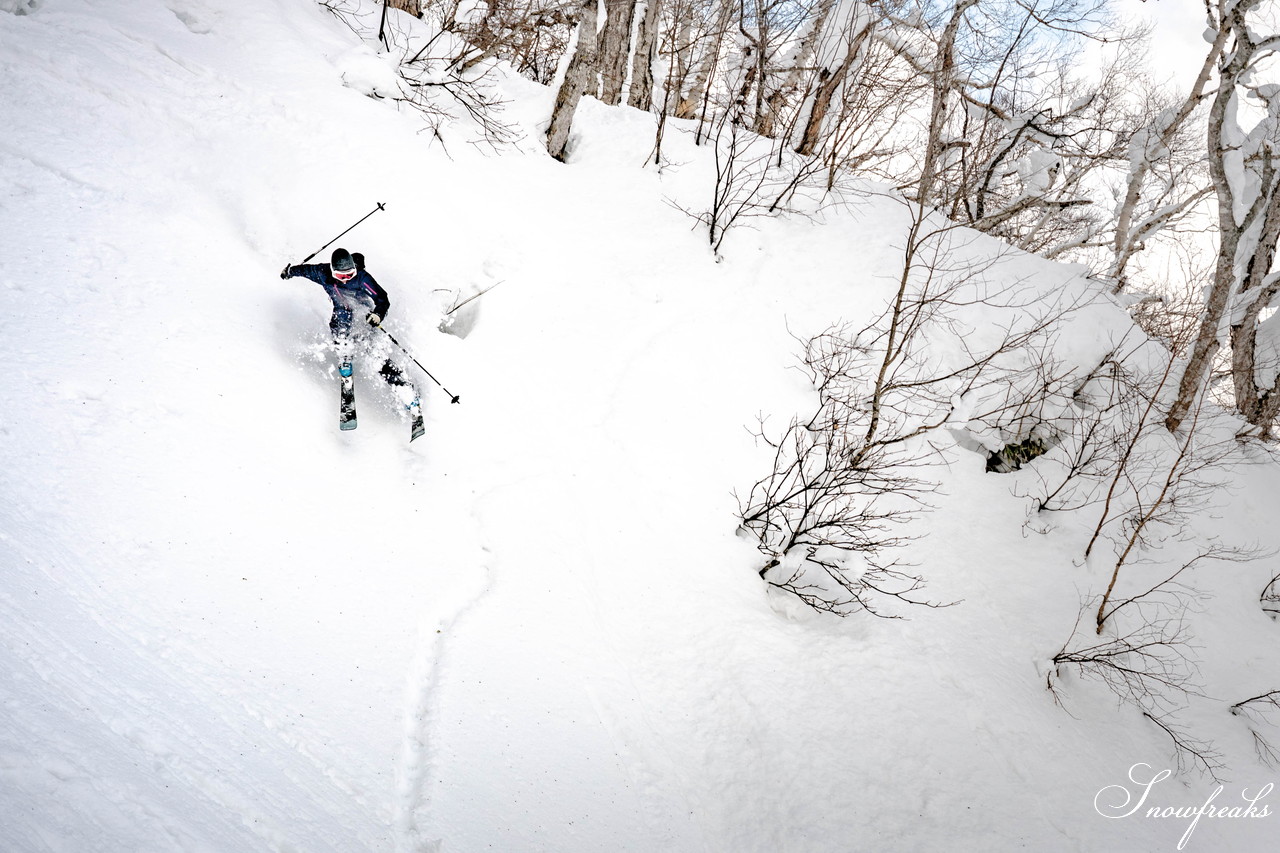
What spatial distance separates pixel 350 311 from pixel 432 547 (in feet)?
8.03

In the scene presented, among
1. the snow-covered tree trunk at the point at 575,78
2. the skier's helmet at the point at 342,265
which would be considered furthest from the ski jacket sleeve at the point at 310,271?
the snow-covered tree trunk at the point at 575,78

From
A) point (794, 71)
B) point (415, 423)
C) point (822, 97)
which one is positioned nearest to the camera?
point (415, 423)

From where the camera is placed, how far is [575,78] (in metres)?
8.99

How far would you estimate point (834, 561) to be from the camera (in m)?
6.21

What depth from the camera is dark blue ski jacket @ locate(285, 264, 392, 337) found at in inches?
214

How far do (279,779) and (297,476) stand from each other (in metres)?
2.46

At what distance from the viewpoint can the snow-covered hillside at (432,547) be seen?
3422 millimetres

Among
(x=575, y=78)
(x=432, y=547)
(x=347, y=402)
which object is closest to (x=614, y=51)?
(x=575, y=78)

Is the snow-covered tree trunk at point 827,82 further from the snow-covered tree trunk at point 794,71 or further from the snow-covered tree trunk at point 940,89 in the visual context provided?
the snow-covered tree trunk at point 940,89

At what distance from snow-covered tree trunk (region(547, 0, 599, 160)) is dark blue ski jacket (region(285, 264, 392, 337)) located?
16.1 ft

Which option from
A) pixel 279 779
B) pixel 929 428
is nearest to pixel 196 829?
pixel 279 779

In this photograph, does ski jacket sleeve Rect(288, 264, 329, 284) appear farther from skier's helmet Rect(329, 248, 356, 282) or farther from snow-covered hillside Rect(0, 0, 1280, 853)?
snow-covered hillside Rect(0, 0, 1280, 853)

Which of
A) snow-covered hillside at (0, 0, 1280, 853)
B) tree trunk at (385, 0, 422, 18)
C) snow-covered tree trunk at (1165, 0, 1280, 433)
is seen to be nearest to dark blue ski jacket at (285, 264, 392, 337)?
snow-covered hillside at (0, 0, 1280, 853)

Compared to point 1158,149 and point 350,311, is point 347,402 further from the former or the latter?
point 1158,149
